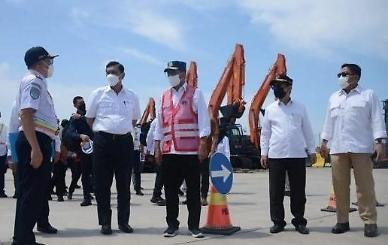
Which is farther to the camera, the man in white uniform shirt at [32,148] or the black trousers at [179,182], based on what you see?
the black trousers at [179,182]

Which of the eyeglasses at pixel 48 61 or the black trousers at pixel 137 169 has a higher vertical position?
the eyeglasses at pixel 48 61

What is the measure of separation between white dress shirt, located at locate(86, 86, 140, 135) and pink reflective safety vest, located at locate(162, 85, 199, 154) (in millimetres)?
559

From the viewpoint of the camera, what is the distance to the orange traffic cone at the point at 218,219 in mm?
6023

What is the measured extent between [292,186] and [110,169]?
7.51 feet

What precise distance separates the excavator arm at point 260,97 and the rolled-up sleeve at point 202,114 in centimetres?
1785

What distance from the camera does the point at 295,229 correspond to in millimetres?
6250

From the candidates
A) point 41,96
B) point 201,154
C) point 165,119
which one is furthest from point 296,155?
point 41,96

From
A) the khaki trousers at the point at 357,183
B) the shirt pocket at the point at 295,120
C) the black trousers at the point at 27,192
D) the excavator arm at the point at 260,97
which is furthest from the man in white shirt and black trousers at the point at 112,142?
the excavator arm at the point at 260,97

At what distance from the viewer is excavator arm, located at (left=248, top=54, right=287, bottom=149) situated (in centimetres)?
2388

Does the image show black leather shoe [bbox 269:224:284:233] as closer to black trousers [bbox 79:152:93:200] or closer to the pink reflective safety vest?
the pink reflective safety vest

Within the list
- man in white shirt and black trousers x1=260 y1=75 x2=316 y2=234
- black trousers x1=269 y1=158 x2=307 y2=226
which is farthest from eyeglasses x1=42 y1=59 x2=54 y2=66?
black trousers x1=269 y1=158 x2=307 y2=226

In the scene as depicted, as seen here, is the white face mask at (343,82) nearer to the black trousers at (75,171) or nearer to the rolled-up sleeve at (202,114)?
the rolled-up sleeve at (202,114)

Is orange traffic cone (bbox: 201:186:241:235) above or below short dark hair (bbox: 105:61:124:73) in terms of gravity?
below

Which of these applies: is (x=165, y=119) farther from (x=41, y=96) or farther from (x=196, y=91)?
(x=41, y=96)
